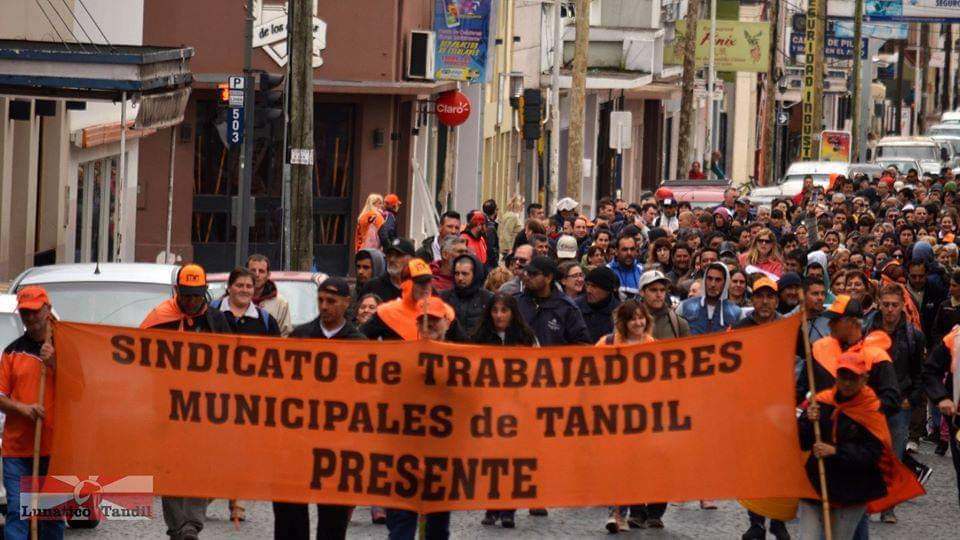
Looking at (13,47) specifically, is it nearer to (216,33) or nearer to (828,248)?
(828,248)

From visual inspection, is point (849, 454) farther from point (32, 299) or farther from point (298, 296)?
point (298, 296)

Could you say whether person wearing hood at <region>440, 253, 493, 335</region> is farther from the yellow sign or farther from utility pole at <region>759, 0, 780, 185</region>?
utility pole at <region>759, 0, 780, 185</region>

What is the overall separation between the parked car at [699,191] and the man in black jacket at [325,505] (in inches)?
924

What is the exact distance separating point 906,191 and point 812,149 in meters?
26.7

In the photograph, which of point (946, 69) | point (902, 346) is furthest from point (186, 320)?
point (946, 69)

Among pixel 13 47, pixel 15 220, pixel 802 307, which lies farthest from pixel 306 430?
pixel 15 220

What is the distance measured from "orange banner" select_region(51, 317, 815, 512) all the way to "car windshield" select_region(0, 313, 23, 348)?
2.74 metres

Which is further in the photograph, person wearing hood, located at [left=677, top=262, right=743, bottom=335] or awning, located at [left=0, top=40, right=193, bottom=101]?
awning, located at [left=0, top=40, right=193, bottom=101]

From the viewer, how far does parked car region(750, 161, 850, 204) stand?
4212 cm

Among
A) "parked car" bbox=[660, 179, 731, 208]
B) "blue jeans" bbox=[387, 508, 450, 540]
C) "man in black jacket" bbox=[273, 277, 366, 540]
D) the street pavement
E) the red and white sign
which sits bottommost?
the street pavement

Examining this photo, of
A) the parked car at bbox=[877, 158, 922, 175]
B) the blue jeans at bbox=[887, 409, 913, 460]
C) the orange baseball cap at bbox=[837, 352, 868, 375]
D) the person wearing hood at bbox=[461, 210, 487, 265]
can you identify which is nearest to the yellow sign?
the parked car at bbox=[877, 158, 922, 175]

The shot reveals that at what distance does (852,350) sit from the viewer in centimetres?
1016

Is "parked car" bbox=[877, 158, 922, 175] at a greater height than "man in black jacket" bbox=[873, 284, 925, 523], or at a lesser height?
greater

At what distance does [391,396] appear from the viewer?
944cm
